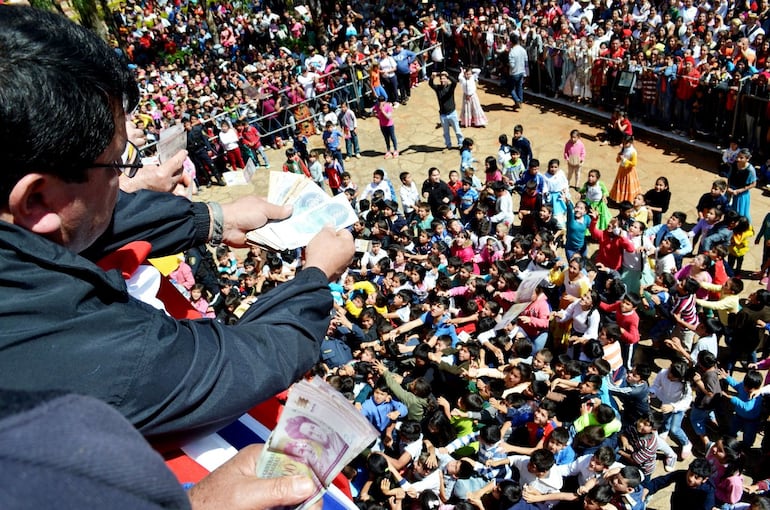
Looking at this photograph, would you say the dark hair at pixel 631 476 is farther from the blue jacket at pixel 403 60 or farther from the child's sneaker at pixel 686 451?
the blue jacket at pixel 403 60

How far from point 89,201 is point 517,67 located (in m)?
16.4

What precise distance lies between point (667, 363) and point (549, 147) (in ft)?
25.4

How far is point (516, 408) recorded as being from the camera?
6676 mm

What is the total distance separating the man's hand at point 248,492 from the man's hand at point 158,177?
148 centimetres

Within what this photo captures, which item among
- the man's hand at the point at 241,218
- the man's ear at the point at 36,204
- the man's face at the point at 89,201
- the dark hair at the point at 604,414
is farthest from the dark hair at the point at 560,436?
the man's ear at the point at 36,204

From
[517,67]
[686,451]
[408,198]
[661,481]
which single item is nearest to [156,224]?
[661,481]

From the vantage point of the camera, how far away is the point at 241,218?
8.05 ft

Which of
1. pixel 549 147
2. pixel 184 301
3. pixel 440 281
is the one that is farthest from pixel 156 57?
pixel 184 301

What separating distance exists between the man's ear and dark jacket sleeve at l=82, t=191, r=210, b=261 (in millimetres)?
687

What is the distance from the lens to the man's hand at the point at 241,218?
2453 mm

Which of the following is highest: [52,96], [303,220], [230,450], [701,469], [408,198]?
[52,96]

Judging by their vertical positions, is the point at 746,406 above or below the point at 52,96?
below

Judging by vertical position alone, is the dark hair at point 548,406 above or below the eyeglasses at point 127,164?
below

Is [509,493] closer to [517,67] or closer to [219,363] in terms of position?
[219,363]
